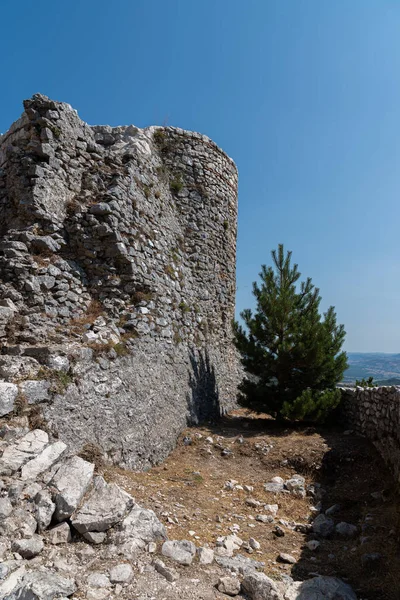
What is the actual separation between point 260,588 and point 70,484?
2.02 m

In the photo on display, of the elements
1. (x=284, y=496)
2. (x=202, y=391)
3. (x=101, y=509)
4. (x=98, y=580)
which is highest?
(x=202, y=391)

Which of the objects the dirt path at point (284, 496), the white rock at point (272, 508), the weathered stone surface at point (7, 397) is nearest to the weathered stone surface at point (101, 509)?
the dirt path at point (284, 496)

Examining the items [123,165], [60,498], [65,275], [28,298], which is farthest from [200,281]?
[60,498]

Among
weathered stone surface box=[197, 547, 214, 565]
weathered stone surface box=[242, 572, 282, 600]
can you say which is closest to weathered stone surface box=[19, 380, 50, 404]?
weathered stone surface box=[197, 547, 214, 565]

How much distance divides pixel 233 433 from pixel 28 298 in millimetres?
5845

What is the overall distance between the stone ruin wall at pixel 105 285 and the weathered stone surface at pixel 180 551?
2.03m

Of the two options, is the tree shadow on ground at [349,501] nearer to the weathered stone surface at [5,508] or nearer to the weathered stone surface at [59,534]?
the weathered stone surface at [59,534]

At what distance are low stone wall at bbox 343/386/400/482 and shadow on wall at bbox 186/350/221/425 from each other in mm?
3485

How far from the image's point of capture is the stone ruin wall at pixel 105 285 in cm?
581

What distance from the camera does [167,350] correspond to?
28.5ft

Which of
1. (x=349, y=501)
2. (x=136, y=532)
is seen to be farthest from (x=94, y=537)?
(x=349, y=501)

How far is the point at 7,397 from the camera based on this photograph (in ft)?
15.0

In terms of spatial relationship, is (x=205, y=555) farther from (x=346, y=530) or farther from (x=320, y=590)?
(x=346, y=530)

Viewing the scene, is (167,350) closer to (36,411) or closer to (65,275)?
(65,275)
